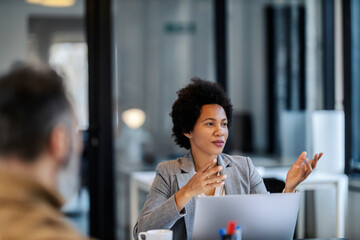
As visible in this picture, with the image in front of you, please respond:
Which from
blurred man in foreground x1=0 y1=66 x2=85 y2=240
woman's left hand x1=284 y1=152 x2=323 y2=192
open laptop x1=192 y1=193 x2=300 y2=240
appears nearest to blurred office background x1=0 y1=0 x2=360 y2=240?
woman's left hand x1=284 y1=152 x2=323 y2=192

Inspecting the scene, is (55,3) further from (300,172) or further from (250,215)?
(250,215)

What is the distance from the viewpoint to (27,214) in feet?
3.19

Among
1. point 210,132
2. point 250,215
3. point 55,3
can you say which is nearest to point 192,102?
point 210,132

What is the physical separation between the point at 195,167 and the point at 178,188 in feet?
0.59

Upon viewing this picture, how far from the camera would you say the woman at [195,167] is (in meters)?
2.14

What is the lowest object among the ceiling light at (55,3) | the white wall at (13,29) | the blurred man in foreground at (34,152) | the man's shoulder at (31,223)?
the man's shoulder at (31,223)

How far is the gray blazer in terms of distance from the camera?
6.98 feet

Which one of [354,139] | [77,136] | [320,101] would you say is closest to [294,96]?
[320,101]

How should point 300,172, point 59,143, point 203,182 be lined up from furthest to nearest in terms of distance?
point 300,172
point 203,182
point 59,143

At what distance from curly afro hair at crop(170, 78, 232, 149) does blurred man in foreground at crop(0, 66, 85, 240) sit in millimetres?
1330

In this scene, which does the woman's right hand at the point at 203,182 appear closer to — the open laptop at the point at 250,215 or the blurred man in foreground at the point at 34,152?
the open laptop at the point at 250,215

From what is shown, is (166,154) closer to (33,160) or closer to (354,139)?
(354,139)

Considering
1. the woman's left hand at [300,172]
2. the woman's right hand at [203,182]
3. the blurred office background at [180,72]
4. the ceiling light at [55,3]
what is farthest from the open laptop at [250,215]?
the ceiling light at [55,3]

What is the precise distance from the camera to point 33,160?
105cm
